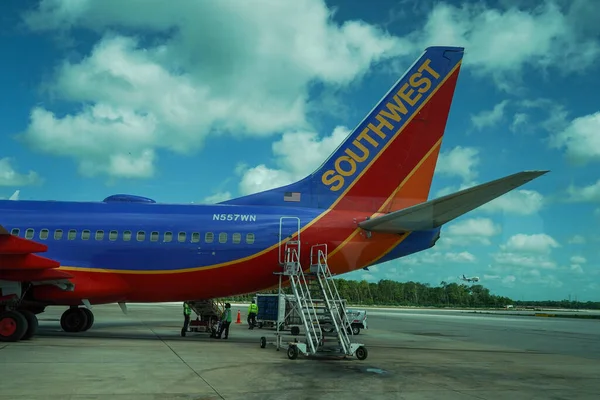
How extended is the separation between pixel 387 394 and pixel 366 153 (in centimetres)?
1059

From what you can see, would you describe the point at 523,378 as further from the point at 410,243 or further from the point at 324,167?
the point at 324,167

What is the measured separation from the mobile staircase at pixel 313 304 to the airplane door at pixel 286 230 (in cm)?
15

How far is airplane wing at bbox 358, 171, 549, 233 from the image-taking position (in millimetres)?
12400

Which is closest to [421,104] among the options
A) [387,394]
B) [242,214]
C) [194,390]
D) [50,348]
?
[242,214]

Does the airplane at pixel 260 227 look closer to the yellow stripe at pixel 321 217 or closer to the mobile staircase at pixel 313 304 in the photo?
the yellow stripe at pixel 321 217

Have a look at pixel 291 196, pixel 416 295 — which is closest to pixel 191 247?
pixel 291 196

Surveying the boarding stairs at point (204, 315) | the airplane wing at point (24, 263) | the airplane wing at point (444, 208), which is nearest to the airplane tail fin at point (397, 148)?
the airplane wing at point (444, 208)

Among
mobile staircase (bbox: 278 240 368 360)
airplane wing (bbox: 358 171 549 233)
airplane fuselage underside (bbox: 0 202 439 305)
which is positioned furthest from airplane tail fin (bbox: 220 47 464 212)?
mobile staircase (bbox: 278 240 368 360)

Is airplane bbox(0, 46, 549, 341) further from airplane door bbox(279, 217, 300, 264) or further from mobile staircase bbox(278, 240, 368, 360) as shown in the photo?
mobile staircase bbox(278, 240, 368, 360)

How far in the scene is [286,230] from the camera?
1806 cm

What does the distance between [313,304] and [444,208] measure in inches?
217

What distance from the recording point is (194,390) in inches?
370

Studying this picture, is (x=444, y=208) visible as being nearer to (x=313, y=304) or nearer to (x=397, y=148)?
(x=397, y=148)

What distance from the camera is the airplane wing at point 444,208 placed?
40.7ft
